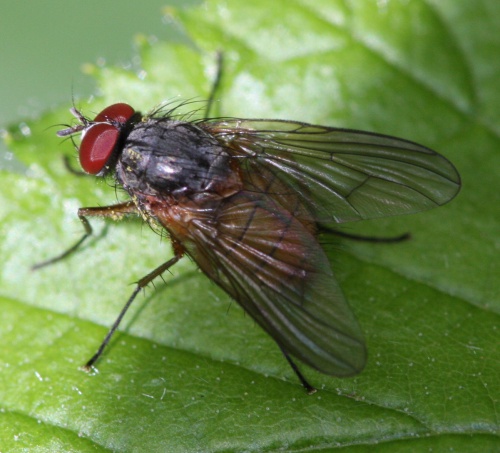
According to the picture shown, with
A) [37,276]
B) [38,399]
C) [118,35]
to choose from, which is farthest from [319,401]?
[118,35]

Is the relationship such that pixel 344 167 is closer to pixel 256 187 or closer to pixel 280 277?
pixel 256 187

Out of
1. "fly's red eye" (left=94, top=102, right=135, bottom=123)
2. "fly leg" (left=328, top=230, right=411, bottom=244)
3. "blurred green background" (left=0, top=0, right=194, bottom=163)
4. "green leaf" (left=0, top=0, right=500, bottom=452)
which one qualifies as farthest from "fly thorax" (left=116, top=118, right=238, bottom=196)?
"blurred green background" (left=0, top=0, right=194, bottom=163)

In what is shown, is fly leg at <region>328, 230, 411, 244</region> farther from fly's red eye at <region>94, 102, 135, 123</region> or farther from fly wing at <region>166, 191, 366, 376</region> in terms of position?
fly's red eye at <region>94, 102, 135, 123</region>

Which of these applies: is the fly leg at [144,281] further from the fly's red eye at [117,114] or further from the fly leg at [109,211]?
the fly's red eye at [117,114]

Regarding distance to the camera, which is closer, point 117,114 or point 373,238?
point 117,114

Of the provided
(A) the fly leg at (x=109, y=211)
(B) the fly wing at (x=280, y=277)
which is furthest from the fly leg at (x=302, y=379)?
(A) the fly leg at (x=109, y=211)

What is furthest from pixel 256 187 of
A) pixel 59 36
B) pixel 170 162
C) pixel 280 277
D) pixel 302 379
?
pixel 59 36

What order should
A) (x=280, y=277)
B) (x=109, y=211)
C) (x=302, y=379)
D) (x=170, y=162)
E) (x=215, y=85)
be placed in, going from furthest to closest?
(x=215, y=85) → (x=109, y=211) → (x=170, y=162) → (x=302, y=379) → (x=280, y=277)
